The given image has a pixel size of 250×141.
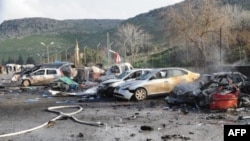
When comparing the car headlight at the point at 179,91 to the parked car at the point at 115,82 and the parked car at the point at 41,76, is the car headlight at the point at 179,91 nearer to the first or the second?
the parked car at the point at 115,82

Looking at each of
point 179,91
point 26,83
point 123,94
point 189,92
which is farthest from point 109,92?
point 26,83

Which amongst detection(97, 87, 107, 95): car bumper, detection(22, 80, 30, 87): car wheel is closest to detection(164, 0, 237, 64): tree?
detection(22, 80, 30, 87): car wheel

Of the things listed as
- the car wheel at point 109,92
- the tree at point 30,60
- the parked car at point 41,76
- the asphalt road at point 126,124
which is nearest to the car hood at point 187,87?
the asphalt road at point 126,124

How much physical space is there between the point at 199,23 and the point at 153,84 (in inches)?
905

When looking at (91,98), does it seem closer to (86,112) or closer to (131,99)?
(131,99)

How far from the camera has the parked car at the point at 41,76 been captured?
3466 cm

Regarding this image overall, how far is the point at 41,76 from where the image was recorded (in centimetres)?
3491

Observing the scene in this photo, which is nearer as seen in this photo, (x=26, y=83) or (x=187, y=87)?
(x=187, y=87)

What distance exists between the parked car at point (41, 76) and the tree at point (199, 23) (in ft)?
42.3

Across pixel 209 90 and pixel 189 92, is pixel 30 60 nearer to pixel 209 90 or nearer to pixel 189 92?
pixel 189 92

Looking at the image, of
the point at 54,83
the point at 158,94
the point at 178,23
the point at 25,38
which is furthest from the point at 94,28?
the point at 158,94

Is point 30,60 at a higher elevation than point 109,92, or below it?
higher

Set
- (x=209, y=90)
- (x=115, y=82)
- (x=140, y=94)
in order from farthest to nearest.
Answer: (x=115, y=82) < (x=140, y=94) < (x=209, y=90)

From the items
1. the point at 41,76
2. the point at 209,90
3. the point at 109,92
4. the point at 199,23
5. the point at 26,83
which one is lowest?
the point at 109,92
